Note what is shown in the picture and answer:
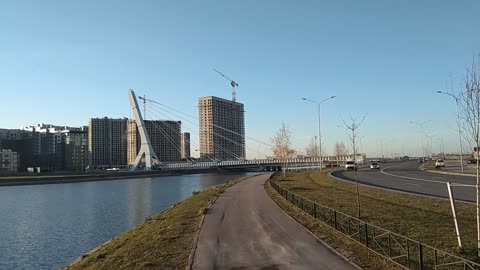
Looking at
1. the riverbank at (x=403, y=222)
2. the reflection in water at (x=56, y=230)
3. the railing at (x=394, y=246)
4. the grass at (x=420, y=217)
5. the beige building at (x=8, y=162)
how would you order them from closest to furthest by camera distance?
1. the railing at (x=394, y=246)
2. the riverbank at (x=403, y=222)
3. the grass at (x=420, y=217)
4. the reflection in water at (x=56, y=230)
5. the beige building at (x=8, y=162)

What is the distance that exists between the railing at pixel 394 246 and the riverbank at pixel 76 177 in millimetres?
114765

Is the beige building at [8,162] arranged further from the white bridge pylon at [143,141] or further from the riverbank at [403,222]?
the riverbank at [403,222]

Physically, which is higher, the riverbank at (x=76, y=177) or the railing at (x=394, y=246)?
the railing at (x=394, y=246)

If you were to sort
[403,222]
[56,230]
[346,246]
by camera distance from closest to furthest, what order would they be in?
1. [346,246]
2. [403,222]
3. [56,230]

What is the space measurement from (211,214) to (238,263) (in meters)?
12.9

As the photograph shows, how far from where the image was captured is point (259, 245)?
1561 centimetres

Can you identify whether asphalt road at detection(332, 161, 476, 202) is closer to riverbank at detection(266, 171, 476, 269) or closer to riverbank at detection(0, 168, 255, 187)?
riverbank at detection(266, 171, 476, 269)

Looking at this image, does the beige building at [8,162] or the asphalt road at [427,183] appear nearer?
the asphalt road at [427,183]

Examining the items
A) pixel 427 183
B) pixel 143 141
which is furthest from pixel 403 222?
pixel 143 141

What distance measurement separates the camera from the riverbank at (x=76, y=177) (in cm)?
11900

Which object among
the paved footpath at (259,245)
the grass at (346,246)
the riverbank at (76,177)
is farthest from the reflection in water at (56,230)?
the riverbank at (76,177)

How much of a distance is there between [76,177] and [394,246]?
429 feet

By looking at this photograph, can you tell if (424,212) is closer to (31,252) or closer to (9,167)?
(31,252)

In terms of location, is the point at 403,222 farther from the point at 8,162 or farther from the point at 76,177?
the point at 8,162
